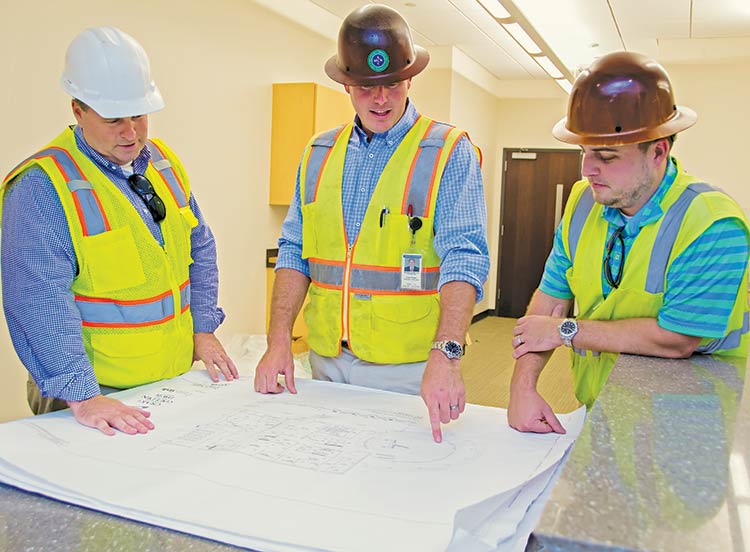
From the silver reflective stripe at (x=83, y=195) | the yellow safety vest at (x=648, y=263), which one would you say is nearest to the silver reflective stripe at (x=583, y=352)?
the yellow safety vest at (x=648, y=263)

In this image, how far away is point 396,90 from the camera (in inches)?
69.5

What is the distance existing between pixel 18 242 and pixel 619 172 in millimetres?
1268

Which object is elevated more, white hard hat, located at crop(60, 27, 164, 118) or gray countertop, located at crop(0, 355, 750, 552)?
white hard hat, located at crop(60, 27, 164, 118)

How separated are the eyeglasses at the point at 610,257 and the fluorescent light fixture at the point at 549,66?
5.36m

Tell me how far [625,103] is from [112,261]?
1140 millimetres

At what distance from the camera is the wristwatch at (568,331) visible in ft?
4.68

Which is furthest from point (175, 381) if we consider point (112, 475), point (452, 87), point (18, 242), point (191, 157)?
point (452, 87)

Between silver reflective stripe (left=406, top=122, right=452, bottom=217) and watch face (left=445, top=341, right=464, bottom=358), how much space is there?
37cm

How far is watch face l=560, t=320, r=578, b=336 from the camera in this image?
1.43 meters

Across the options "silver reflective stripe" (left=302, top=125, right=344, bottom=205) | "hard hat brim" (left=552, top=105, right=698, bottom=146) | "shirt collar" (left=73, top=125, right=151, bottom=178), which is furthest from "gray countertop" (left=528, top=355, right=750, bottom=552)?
"shirt collar" (left=73, top=125, right=151, bottom=178)

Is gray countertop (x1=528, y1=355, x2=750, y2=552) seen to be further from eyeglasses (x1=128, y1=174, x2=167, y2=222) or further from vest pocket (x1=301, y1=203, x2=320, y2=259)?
eyeglasses (x1=128, y1=174, x2=167, y2=222)

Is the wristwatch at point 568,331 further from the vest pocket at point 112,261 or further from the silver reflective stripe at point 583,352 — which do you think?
the vest pocket at point 112,261

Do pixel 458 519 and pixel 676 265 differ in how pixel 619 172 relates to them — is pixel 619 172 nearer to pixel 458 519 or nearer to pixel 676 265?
pixel 676 265

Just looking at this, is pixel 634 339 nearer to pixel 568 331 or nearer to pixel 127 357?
pixel 568 331
